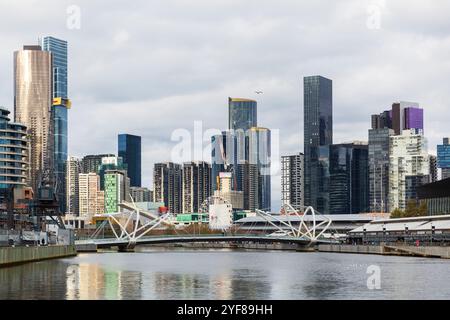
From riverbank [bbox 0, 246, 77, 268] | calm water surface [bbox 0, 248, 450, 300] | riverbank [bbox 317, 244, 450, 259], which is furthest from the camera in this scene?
riverbank [bbox 317, 244, 450, 259]

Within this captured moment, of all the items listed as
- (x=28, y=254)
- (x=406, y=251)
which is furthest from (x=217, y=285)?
(x=406, y=251)

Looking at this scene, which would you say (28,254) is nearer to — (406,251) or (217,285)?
(217,285)

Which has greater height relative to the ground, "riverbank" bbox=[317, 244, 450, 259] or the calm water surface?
the calm water surface

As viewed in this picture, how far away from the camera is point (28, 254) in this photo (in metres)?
113

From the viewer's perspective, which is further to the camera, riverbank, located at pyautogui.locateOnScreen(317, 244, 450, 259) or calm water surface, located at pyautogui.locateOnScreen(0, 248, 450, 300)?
riverbank, located at pyautogui.locateOnScreen(317, 244, 450, 259)

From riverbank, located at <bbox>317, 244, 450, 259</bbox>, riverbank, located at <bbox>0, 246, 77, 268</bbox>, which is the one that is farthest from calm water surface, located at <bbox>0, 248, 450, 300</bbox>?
riverbank, located at <bbox>317, 244, 450, 259</bbox>

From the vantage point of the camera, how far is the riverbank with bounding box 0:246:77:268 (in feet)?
320

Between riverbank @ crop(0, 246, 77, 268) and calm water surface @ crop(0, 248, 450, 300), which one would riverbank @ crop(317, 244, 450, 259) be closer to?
calm water surface @ crop(0, 248, 450, 300)
